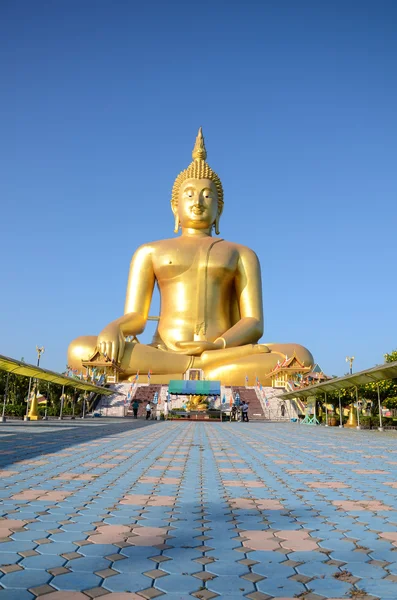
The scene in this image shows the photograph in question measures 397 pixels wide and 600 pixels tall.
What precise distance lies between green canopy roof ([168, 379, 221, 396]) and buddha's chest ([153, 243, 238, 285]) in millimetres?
6250

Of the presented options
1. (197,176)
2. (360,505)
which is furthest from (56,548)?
(197,176)

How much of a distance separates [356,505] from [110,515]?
5.09 ft

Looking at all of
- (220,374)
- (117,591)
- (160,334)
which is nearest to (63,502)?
(117,591)

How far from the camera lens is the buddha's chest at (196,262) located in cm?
2588

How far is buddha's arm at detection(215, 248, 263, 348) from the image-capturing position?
965 inches

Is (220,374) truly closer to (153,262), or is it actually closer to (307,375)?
(307,375)

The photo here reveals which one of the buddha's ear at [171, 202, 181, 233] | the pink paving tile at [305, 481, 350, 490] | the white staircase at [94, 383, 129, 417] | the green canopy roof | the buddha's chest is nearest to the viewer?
the pink paving tile at [305, 481, 350, 490]

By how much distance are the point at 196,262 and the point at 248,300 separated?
3.18 metres

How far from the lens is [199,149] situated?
99.4 ft

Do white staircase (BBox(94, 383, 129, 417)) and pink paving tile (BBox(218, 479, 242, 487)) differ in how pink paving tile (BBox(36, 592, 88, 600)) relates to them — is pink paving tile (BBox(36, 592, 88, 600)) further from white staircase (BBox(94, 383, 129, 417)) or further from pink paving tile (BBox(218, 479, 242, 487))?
white staircase (BBox(94, 383, 129, 417))

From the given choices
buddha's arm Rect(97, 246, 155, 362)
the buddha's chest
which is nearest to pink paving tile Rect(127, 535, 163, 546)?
buddha's arm Rect(97, 246, 155, 362)

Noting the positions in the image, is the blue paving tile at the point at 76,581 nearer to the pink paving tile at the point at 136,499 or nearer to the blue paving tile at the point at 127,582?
the blue paving tile at the point at 127,582

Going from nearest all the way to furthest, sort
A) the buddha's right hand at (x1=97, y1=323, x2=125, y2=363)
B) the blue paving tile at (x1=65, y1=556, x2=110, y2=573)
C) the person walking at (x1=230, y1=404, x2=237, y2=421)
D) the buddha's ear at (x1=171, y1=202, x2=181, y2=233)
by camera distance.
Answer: the blue paving tile at (x1=65, y1=556, x2=110, y2=573)
the person walking at (x1=230, y1=404, x2=237, y2=421)
the buddha's right hand at (x1=97, y1=323, x2=125, y2=363)
the buddha's ear at (x1=171, y1=202, x2=181, y2=233)

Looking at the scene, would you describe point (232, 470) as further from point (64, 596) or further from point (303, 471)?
point (64, 596)
